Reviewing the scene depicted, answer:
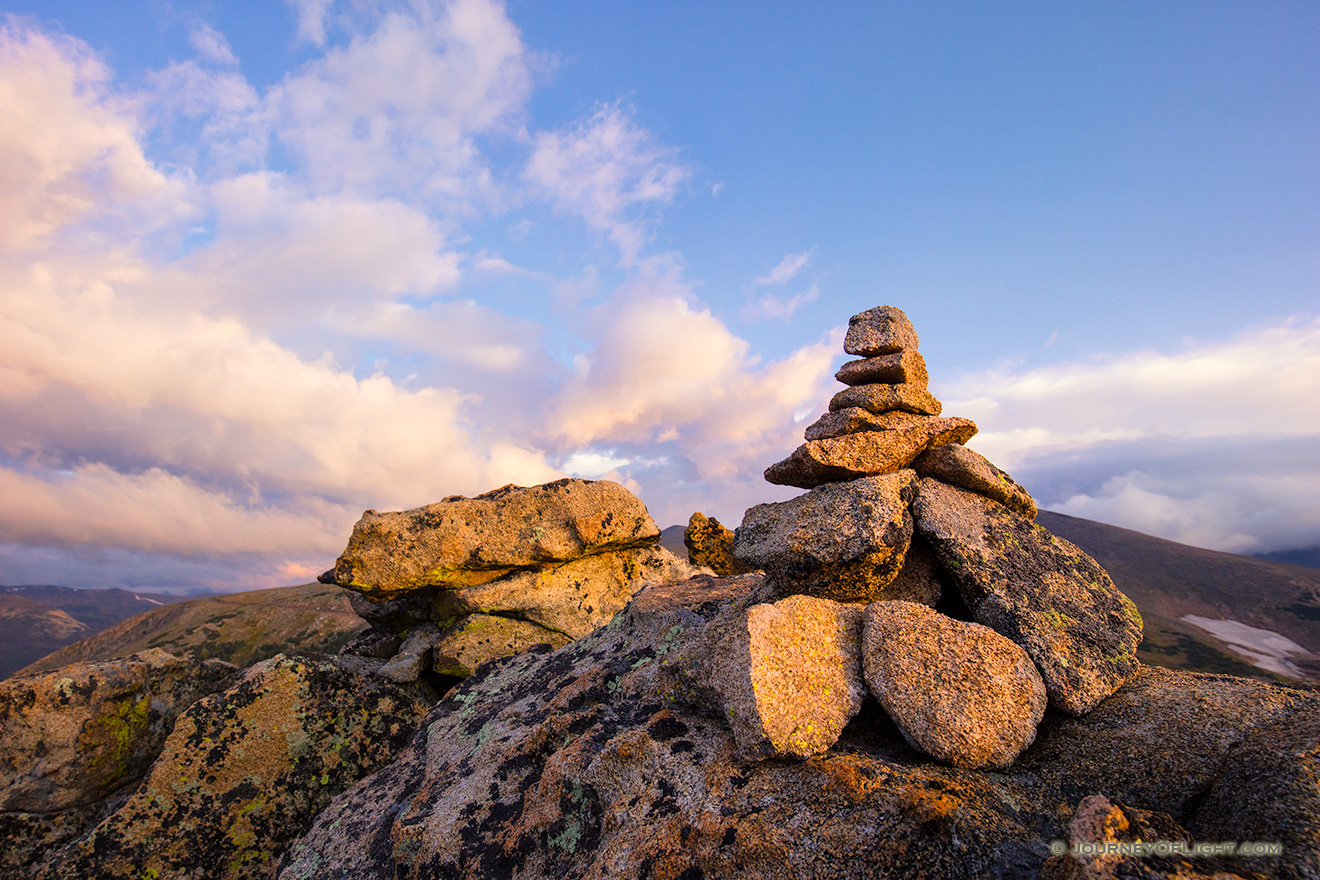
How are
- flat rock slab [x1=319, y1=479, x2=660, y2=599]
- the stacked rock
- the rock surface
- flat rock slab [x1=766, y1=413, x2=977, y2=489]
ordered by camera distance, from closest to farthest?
the stacked rock → flat rock slab [x1=766, y1=413, x2=977, y2=489] → the rock surface → flat rock slab [x1=319, y1=479, x2=660, y2=599]

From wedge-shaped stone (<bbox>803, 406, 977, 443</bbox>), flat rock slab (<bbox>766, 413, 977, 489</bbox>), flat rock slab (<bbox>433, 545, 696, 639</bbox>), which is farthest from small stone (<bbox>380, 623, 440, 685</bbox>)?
wedge-shaped stone (<bbox>803, 406, 977, 443</bbox>)

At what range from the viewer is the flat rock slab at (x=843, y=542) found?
27.3ft

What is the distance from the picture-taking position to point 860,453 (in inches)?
380

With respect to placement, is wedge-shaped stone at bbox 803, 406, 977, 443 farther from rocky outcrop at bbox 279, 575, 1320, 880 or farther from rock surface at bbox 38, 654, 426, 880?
rock surface at bbox 38, 654, 426, 880

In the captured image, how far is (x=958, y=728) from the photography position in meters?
6.17

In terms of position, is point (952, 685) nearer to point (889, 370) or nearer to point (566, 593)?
point (889, 370)

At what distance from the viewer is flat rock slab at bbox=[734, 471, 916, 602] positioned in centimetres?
833

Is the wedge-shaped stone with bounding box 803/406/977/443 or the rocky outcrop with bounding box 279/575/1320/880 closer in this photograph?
the rocky outcrop with bounding box 279/575/1320/880

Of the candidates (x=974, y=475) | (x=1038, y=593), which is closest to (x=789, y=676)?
(x=1038, y=593)

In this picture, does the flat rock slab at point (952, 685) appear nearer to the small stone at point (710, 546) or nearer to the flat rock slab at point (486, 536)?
the small stone at point (710, 546)

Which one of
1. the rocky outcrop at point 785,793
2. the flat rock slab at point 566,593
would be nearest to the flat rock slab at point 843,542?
the rocky outcrop at point 785,793

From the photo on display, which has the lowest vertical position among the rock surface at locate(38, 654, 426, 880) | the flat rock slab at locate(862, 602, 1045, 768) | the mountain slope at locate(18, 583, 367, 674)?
the mountain slope at locate(18, 583, 367, 674)

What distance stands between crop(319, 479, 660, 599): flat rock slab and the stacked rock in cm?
1217

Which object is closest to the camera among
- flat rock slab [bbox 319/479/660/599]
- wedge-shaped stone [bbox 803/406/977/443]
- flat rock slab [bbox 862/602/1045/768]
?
Result: flat rock slab [bbox 862/602/1045/768]
